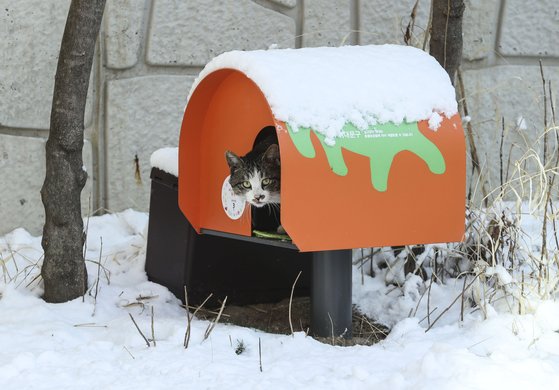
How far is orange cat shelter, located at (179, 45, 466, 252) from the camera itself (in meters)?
2.24

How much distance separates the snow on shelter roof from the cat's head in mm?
263

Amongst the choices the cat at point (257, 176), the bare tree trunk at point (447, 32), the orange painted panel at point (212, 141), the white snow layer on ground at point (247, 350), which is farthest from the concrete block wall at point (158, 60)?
the cat at point (257, 176)

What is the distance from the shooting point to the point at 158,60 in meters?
3.65

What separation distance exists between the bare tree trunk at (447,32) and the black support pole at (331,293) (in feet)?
2.72

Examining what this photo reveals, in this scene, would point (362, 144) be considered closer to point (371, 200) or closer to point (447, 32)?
point (371, 200)

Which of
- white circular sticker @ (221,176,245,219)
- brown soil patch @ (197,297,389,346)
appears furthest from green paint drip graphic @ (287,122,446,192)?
brown soil patch @ (197,297,389,346)

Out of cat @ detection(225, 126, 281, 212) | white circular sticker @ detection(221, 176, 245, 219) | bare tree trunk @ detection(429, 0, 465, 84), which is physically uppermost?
bare tree trunk @ detection(429, 0, 465, 84)

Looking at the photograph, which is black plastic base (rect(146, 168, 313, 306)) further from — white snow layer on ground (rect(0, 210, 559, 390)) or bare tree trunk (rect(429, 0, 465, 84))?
bare tree trunk (rect(429, 0, 465, 84))

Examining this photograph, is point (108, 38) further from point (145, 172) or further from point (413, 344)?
point (413, 344)

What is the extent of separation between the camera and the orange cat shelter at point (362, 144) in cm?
224

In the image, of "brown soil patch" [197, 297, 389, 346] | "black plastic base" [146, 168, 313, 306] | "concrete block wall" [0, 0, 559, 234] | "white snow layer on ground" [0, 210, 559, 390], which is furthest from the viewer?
"concrete block wall" [0, 0, 559, 234]

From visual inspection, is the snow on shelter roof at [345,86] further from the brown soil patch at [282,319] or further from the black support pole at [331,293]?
the brown soil patch at [282,319]

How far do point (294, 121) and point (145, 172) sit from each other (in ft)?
5.24

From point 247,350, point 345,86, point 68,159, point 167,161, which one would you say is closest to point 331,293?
point 247,350
